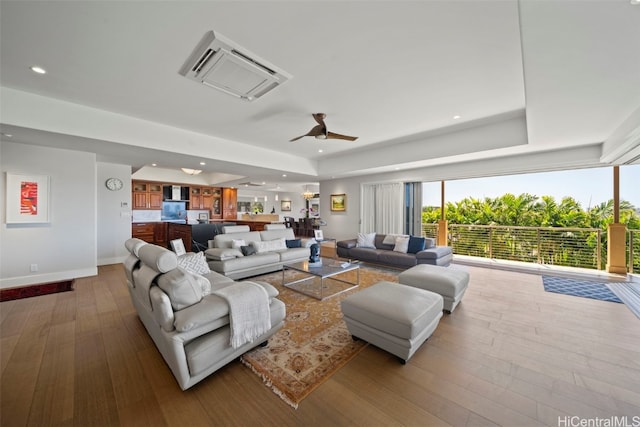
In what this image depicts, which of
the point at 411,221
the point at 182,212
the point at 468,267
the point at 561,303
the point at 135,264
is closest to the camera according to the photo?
the point at 135,264

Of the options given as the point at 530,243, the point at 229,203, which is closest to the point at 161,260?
the point at 530,243

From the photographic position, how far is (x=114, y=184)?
584 cm

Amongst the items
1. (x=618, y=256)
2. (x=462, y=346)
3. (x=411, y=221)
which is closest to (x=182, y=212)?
(x=411, y=221)

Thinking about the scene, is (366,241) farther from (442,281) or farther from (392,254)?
(442,281)

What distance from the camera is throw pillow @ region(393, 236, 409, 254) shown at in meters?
5.21

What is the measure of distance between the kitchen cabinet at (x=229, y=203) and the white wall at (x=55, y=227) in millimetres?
5977

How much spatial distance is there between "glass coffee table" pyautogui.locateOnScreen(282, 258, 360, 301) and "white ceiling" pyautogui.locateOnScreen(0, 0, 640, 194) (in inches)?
97.6

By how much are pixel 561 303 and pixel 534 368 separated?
2107 mm

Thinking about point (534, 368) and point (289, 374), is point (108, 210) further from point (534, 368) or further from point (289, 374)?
point (534, 368)

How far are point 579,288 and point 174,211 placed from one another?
37.8 feet

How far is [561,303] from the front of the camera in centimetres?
338

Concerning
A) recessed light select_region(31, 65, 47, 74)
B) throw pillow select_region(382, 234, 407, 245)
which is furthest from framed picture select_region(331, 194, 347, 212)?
recessed light select_region(31, 65, 47, 74)

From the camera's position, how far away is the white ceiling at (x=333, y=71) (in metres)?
1.75

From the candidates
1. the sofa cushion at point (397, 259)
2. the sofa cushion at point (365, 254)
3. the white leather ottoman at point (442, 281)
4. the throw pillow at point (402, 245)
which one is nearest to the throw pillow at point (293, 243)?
the sofa cushion at point (365, 254)
